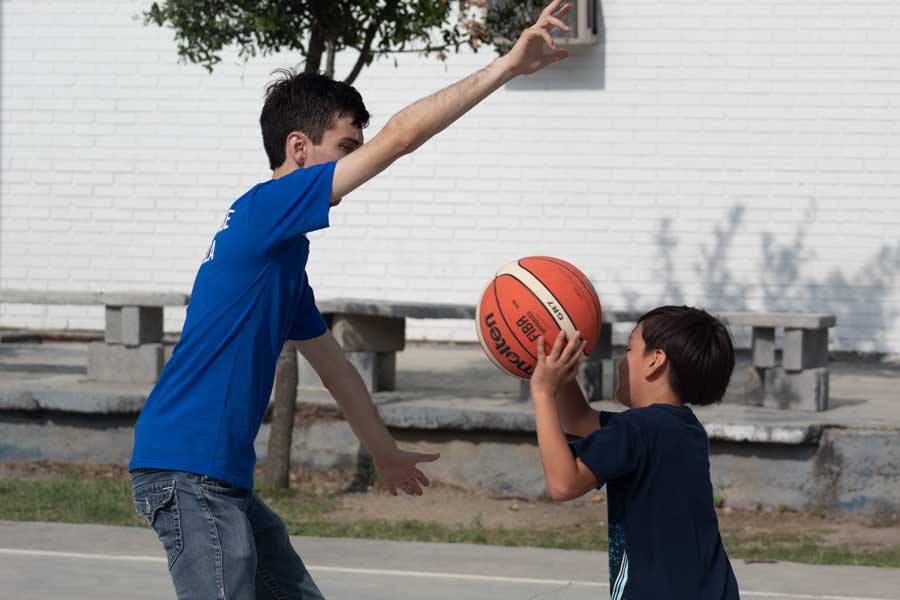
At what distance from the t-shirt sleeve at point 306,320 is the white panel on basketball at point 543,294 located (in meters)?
0.59

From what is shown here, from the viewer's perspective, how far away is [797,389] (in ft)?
31.4

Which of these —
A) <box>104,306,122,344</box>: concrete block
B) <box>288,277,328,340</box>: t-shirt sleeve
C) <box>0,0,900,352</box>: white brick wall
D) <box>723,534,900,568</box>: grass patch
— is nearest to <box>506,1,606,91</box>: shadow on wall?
<box>0,0,900,352</box>: white brick wall

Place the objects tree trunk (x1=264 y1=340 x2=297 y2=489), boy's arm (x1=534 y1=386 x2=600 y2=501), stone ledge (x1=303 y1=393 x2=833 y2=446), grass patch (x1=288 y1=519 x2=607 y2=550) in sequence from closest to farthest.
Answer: boy's arm (x1=534 y1=386 x2=600 y2=501)
grass patch (x1=288 y1=519 x2=607 y2=550)
stone ledge (x1=303 y1=393 x2=833 y2=446)
tree trunk (x1=264 y1=340 x2=297 y2=489)

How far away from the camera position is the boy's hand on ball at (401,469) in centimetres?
438

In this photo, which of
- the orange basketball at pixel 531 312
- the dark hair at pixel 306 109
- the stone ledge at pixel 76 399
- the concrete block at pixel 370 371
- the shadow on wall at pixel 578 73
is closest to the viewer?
the dark hair at pixel 306 109

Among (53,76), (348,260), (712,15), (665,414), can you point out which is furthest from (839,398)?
(53,76)

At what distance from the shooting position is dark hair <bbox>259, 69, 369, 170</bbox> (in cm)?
386

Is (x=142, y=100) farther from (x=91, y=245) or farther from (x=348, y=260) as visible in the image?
(x=348, y=260)

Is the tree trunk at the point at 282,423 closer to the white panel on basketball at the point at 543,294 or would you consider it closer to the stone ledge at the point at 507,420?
the stone ledge at the point at 507,420

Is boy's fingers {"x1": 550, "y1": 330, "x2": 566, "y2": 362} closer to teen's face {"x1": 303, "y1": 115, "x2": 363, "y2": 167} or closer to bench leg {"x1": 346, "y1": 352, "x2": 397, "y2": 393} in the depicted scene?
teen's face {"x1": 303, "y1": 115, "x2": 363, "y2": 167}

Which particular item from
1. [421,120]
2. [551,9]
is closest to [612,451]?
[421,120]

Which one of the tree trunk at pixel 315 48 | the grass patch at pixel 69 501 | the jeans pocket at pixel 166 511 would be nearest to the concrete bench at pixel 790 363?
the tree trunk at pixel 315 48

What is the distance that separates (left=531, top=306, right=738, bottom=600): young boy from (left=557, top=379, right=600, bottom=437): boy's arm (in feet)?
1.20

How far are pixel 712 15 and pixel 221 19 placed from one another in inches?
267
